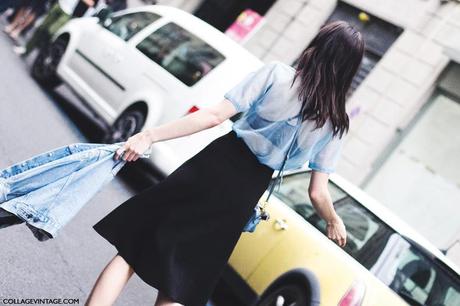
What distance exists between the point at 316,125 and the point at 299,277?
154 centimetres

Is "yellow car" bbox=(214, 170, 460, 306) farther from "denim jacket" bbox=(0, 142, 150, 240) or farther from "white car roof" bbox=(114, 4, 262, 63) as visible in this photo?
"white car roof" bbox=(114, 4, 262, 63)

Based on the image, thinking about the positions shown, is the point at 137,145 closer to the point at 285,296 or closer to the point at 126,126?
the point at 285,296

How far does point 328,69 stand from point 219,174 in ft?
2.12

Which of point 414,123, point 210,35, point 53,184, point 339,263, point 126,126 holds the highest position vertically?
point 414,123

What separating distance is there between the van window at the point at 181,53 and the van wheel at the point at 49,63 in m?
1.90

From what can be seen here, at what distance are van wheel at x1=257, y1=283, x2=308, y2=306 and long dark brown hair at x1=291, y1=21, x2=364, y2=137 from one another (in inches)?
61.2

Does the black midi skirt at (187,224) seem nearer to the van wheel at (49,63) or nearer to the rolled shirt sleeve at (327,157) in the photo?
the rolled shirt sleeve at (327,157)

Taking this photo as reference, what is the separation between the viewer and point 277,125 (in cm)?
226

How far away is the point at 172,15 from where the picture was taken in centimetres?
616

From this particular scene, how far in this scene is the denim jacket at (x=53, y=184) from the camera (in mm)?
2238


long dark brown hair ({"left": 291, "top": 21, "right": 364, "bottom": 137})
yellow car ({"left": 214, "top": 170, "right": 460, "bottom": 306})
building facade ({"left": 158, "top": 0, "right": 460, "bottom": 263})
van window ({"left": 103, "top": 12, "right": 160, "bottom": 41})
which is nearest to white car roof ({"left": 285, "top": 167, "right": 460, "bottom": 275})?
yellow car ({"left": 214, "top": 170, "right": 460, "bottom": 306})

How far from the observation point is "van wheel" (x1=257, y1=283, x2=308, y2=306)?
133 inches

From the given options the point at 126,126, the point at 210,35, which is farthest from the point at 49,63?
the point at 210,35

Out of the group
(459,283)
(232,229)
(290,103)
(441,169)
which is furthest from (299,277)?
(441,169)
